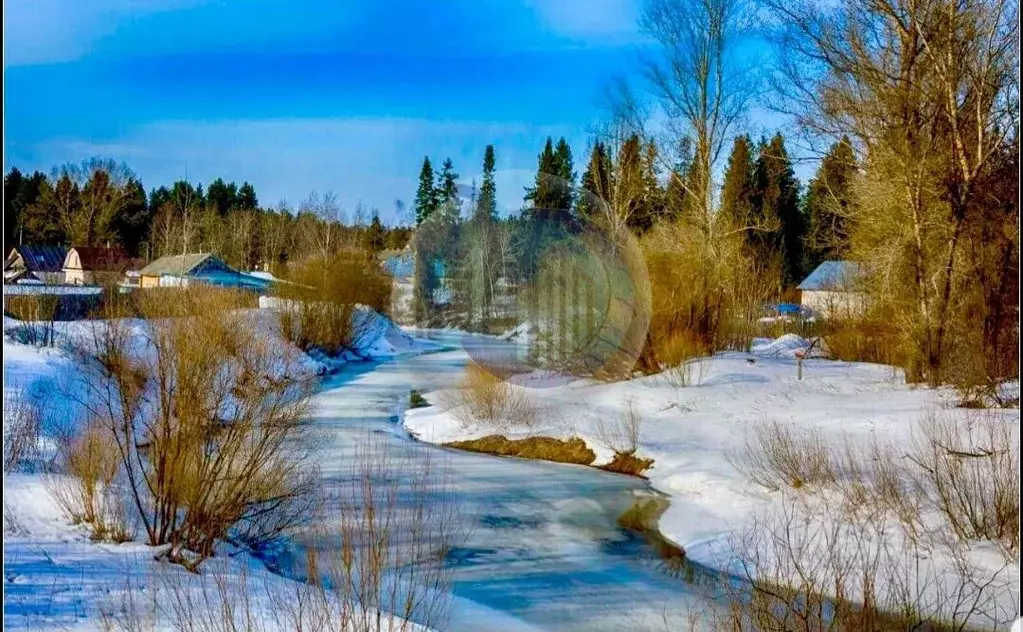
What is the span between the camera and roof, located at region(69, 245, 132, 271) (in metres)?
26.8

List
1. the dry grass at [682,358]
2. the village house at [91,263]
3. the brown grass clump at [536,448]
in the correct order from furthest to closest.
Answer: the village house at [91,263] < the dry grass at [682,358] < the brown grass clump at [536,448]

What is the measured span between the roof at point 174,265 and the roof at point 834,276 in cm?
1865

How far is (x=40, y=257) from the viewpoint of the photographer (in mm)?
26250

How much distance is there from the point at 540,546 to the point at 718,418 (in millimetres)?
5374

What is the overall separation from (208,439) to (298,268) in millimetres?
15814

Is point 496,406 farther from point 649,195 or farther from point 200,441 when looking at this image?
point 200,441

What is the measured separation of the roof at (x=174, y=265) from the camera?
2482 centimetres

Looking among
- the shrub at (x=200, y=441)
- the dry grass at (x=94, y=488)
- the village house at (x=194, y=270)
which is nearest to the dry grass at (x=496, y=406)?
the shrub at (x=200, y=441)

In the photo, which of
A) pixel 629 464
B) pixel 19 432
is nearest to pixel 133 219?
pixel 19 432

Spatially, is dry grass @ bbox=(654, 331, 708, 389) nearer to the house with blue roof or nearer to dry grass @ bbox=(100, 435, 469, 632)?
the house with blue roof

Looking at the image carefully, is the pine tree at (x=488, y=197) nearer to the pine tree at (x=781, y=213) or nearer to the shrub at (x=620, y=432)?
the shrub at (x=620, y=432)

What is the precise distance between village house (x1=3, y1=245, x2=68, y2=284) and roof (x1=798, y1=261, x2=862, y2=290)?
21451mm

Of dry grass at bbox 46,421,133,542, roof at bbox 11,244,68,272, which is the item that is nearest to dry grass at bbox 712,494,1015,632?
dry grass at bbox 46,421,133,542

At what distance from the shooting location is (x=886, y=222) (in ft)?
39.9
